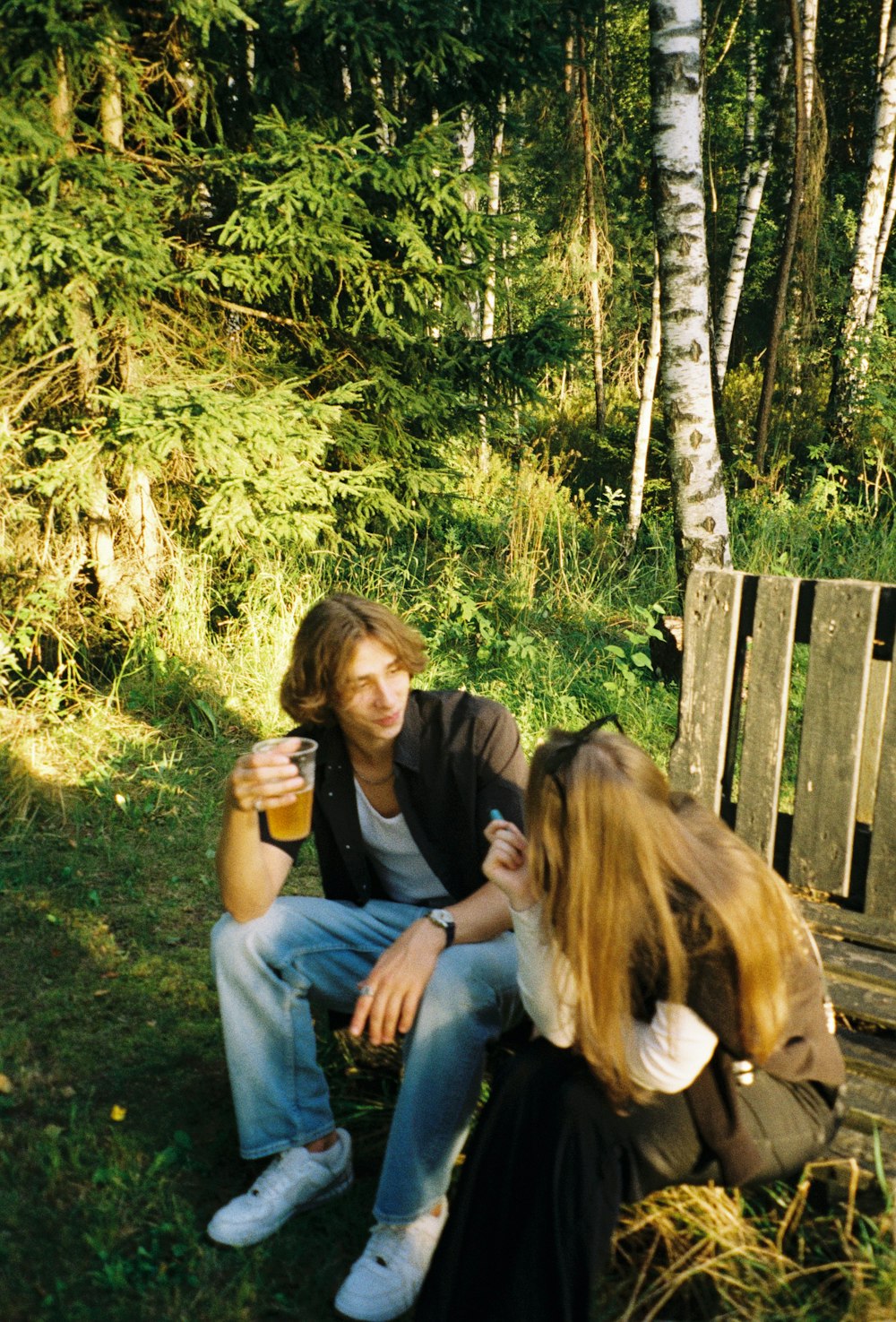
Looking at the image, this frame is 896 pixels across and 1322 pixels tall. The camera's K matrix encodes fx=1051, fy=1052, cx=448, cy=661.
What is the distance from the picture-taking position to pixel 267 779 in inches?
88.7

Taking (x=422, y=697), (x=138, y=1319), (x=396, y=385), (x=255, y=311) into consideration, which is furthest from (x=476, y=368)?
(x=138, y=1319)

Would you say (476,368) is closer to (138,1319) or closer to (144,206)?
(144,206)

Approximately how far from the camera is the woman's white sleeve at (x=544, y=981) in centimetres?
195

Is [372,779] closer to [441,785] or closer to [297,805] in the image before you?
[441,785]

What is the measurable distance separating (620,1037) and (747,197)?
1210 cm

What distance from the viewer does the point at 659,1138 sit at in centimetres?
194

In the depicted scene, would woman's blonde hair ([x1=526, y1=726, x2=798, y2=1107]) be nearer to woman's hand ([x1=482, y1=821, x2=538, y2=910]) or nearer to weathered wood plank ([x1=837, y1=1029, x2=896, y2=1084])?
woman's hand ([x1=482, y1=821, x2=538, y2=910])

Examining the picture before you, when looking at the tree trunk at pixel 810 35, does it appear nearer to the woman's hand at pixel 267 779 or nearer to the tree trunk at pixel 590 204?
the tree trunk at pixel 590 204

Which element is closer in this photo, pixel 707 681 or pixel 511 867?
pixel 511 867

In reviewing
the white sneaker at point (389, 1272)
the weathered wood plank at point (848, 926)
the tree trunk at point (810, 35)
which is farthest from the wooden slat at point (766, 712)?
the tree trunk at point (810, 35)

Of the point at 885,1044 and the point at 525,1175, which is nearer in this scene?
the point at 525,1175

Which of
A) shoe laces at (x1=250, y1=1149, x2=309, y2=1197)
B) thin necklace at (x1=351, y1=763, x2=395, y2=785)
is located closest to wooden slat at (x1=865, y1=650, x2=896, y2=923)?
thin necklace at (x1=351, y1=763, x2=395, y2=785)

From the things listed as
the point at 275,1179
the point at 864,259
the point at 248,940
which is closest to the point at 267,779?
the point at 248,940

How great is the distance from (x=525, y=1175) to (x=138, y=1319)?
2.97ft
